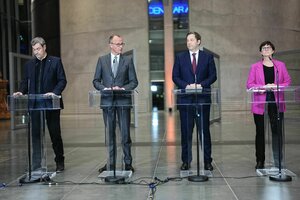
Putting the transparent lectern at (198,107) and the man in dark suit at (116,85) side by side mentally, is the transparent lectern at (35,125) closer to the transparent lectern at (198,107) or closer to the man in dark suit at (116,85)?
the man in dark suit at (116,85)

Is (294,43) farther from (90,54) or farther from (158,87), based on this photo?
(90,54)

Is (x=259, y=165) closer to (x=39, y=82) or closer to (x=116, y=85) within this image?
(x=116, y=85)

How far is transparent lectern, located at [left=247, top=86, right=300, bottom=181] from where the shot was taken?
20.2ft

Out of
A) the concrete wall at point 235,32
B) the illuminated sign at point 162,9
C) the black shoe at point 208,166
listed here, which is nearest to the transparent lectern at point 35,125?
the black shoe at point 208,166

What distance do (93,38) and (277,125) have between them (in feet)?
85.0

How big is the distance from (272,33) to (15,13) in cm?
2252

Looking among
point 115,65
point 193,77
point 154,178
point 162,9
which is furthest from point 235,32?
point 154,178

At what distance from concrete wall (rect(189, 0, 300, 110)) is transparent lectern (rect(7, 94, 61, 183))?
23999 millimetres

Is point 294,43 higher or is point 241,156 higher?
point 294,43

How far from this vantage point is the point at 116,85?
22.1 ft

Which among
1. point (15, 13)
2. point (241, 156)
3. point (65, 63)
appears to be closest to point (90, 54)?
point (65, 63)

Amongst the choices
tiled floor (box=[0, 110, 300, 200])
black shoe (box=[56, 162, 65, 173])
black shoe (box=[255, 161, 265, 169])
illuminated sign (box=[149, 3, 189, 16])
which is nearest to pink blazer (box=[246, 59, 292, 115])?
black shoe (box=[255, 161, 265, 169])

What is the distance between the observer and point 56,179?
21.4ft

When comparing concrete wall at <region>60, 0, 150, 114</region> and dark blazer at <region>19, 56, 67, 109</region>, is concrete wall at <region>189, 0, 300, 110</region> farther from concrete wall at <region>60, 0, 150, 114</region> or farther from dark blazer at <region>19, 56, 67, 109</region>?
dark blazer at <region>19, 56, 67, 109</region>
